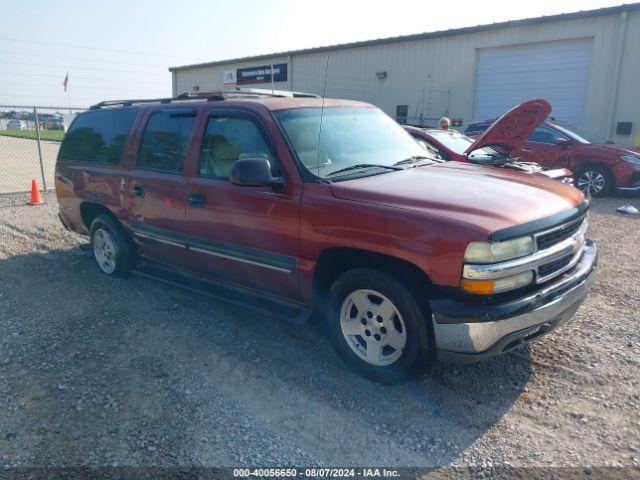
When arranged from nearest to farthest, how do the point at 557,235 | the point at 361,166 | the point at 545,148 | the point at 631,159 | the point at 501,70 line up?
the point at 557,235 → the point at 361,166 → the point at 631,159 → the point at 545,148 → the point at 501,70

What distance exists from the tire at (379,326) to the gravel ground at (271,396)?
6.6 inches

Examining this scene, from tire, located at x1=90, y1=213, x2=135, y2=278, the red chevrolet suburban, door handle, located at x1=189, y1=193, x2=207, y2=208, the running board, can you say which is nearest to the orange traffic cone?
tire, located at x1=90, y1=213, x2=135, y2=278

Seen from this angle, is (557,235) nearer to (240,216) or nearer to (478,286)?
(478,286)

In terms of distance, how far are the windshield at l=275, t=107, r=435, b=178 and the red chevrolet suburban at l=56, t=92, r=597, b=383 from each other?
15 mm

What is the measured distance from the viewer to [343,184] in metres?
3.62

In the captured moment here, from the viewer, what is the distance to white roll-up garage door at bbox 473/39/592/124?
15.3 metres

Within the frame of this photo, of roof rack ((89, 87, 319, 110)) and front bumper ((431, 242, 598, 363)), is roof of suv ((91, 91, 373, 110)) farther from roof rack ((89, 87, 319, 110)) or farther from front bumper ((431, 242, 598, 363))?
front bumper ((431, 242, 598, 363))

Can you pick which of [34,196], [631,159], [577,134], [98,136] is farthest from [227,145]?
[631,159]

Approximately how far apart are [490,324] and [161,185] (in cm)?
315

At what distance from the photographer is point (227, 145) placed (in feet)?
14.1

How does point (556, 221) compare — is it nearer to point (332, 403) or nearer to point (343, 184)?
point (343, 184)

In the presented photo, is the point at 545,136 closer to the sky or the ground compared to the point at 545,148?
closer to the sky

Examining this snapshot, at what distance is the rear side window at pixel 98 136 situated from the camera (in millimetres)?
5387

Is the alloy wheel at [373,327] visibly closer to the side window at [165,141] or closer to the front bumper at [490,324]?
the front bumper at [490,324]
